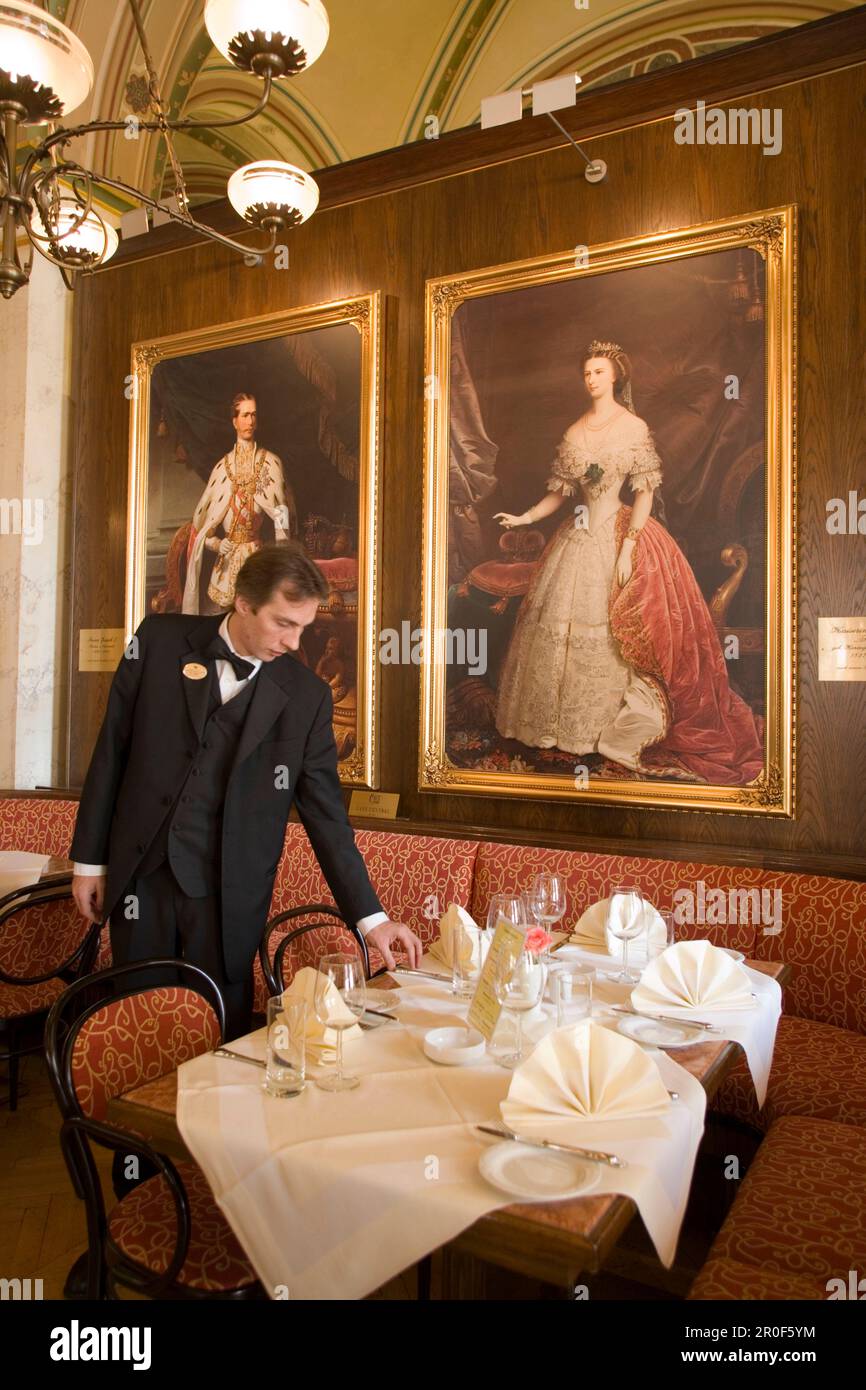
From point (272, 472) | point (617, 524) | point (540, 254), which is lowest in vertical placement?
point (617, 524)

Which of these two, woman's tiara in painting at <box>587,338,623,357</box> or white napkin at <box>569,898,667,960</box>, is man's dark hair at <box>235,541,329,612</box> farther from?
woman's tiara in painting at <box>587,338,623,357</box>

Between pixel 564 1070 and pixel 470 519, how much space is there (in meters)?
3.36

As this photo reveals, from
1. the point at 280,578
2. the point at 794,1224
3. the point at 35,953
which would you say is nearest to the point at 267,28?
the point at 280,578

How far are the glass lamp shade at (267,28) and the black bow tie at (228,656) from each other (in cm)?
163

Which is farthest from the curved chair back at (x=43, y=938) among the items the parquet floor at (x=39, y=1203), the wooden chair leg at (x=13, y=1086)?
the parquet floor at (x=39, y=1203)

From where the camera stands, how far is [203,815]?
2955 mm

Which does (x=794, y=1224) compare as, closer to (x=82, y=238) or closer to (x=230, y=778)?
(x=230, y=778)

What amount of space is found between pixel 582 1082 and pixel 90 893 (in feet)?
5.93

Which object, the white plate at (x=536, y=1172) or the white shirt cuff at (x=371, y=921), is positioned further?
A: the white shirt cuff at (x=371, y=921)

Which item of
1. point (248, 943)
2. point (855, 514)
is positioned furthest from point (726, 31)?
point (248, 943)

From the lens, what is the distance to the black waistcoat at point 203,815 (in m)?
2.92

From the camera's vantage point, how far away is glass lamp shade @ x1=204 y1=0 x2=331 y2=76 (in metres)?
2.60

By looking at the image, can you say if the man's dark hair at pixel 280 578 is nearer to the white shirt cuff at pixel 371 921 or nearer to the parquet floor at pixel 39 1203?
the white shirt cuff at pixel 371 921

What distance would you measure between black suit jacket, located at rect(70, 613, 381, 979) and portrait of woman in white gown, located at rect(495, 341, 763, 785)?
1.62 meters
